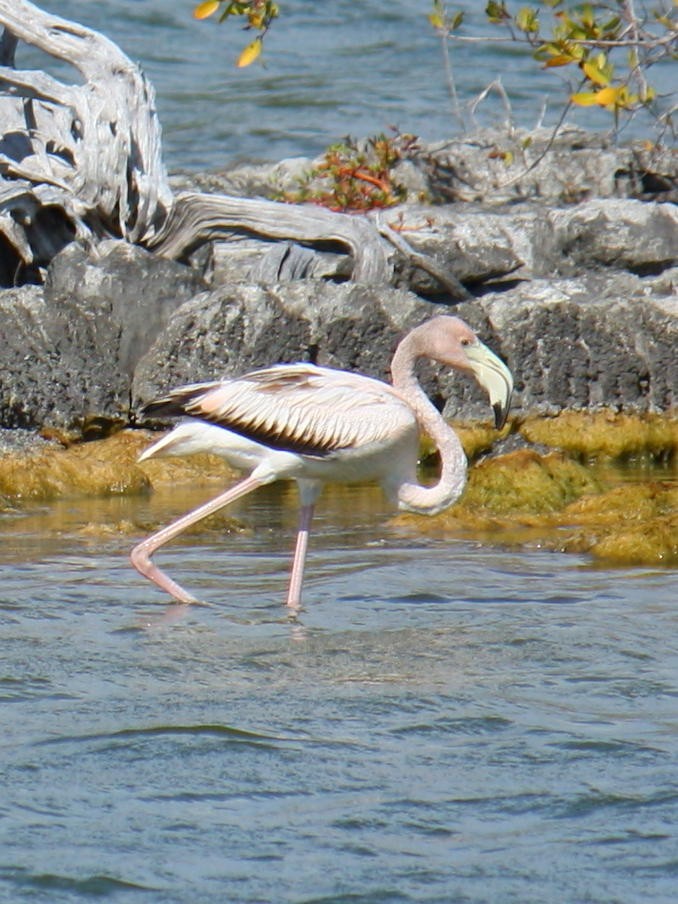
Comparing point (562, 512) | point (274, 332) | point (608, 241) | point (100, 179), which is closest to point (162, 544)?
point (562, 512)

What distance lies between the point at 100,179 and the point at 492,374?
20.0 feet

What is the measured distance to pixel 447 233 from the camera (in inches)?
529

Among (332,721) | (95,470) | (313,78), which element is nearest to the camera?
(332,721)

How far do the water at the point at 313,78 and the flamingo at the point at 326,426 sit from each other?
42.0 feet

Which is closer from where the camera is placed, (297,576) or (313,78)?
(297,576)

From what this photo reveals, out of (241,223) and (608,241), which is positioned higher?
(241,223)

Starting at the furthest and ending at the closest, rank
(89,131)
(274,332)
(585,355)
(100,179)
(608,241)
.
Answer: (608,241)
(89,131)
(100,179)
(585,355)
(274,332)

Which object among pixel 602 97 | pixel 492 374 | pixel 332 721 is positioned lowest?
pixel 332 721

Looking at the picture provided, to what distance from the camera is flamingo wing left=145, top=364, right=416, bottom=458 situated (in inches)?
289

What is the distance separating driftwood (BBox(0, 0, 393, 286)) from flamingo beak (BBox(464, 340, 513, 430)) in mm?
5081

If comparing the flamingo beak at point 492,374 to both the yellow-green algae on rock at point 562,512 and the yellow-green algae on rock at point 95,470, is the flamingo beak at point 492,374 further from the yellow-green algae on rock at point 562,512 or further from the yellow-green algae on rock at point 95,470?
the yellow-green algae on rock at point 95,470

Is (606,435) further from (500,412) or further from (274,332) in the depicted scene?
(500,412)

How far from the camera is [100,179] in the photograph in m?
12.9

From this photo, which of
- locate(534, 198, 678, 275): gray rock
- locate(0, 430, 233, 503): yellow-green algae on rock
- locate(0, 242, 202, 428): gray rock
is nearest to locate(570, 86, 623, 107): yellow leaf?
locate(0, 430, 233, 503): yellow-green algae on rock
